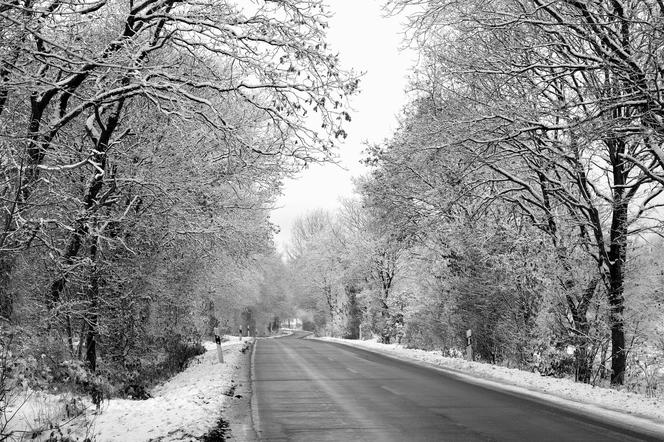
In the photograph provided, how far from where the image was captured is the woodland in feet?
26.9

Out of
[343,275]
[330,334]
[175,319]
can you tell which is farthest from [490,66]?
[330,334]

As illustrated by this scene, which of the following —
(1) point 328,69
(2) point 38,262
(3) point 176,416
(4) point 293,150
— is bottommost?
(3) point 176,416

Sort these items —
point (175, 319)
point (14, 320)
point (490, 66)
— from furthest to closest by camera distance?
point (175, 319) → point (490, 66) → point (14, 320)

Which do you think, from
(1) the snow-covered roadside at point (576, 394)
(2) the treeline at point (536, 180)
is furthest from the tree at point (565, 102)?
(1) the snow-covered roadside at point (576, 394)

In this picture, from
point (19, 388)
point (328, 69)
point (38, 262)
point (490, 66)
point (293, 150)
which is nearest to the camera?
point (19, 388)

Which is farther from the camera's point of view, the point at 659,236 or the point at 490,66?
the point at 659,236

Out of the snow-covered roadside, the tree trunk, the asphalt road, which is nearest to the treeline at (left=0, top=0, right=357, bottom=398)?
the tree trunk

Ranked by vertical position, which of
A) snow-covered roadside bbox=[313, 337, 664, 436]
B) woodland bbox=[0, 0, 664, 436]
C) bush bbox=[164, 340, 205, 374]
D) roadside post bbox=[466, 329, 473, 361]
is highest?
woodland bbox=[0, 0, 664, 436]

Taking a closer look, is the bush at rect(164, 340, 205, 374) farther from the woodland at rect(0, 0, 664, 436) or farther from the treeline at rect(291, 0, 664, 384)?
the treeline at rect(291, 0, 664, 384)

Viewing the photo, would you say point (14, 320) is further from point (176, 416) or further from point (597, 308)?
point (597, 308)

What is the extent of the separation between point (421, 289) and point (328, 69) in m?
19.2

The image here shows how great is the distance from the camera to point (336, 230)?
58.1 m

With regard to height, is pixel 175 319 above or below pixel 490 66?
below

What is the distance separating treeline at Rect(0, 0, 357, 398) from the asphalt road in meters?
3.62
